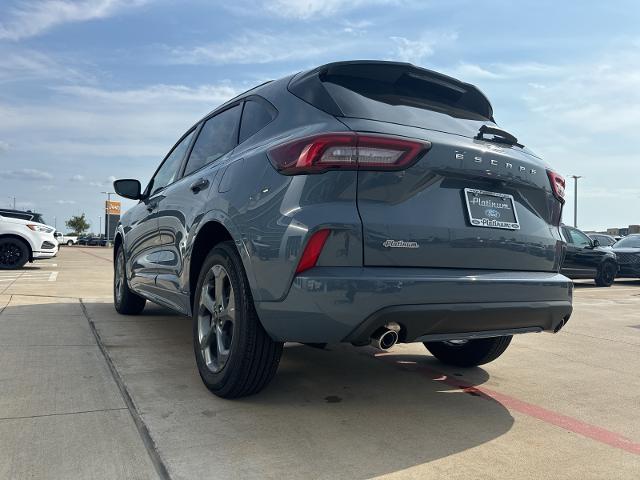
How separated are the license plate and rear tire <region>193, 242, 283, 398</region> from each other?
1192mm

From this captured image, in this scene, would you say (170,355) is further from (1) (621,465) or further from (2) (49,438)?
(1) (621,465)

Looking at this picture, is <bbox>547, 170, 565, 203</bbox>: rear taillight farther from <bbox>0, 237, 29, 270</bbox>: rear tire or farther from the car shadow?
<bbox>0, 237, 29, 270</bbox>: rear tire

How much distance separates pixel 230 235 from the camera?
10.2 ft

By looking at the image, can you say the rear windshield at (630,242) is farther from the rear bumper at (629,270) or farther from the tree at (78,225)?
the tree at (78,225)

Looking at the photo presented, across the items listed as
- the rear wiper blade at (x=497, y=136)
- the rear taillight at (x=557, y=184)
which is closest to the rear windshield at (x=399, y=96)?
the rear wiper blade at (x=497, y=136)

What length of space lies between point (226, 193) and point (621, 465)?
234cm

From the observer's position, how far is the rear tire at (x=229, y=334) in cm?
279

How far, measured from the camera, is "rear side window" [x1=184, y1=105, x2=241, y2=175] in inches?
144

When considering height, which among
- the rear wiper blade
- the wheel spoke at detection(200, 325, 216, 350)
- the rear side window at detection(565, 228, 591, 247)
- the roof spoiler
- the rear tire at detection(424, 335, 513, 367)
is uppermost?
the roof spoiler

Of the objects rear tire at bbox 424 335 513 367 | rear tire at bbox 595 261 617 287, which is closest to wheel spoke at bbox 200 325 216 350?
rear tire at bbox 424 335 513 367

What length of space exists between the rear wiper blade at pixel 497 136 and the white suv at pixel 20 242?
1253 centimetres

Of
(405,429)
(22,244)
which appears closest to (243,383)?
(405,429)

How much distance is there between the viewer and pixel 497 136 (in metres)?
3.10

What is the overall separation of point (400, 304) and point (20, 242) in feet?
42.1
